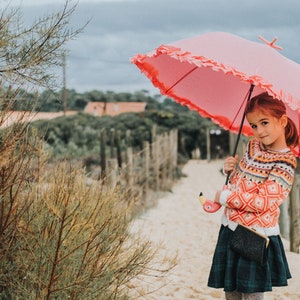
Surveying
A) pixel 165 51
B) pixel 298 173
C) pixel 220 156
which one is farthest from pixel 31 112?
pixel 220 156

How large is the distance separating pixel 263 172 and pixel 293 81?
55 cm

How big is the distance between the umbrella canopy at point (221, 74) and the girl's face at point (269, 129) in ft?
0.40

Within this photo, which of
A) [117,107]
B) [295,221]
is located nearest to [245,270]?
[295,221]

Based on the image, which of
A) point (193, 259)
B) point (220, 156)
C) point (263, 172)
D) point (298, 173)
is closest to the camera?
point (263, 172)

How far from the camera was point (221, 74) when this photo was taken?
415cm

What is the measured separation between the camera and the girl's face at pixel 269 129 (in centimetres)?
334

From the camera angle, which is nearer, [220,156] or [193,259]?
[193,259]

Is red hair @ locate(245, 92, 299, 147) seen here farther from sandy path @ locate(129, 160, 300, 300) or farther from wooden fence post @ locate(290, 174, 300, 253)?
wooden fence post @ locate(290, 174, 300, 253)

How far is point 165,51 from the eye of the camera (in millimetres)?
3359

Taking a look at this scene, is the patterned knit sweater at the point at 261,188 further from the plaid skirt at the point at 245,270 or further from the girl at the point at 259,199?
the plaid skirt at the point at 245,270

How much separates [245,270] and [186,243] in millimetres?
4884

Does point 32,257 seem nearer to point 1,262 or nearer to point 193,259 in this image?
point 1,262

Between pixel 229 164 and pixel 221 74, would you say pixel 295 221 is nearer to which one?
pixel 221 74

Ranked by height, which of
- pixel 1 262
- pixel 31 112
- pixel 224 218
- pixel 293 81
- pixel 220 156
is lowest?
pixel 220 156
